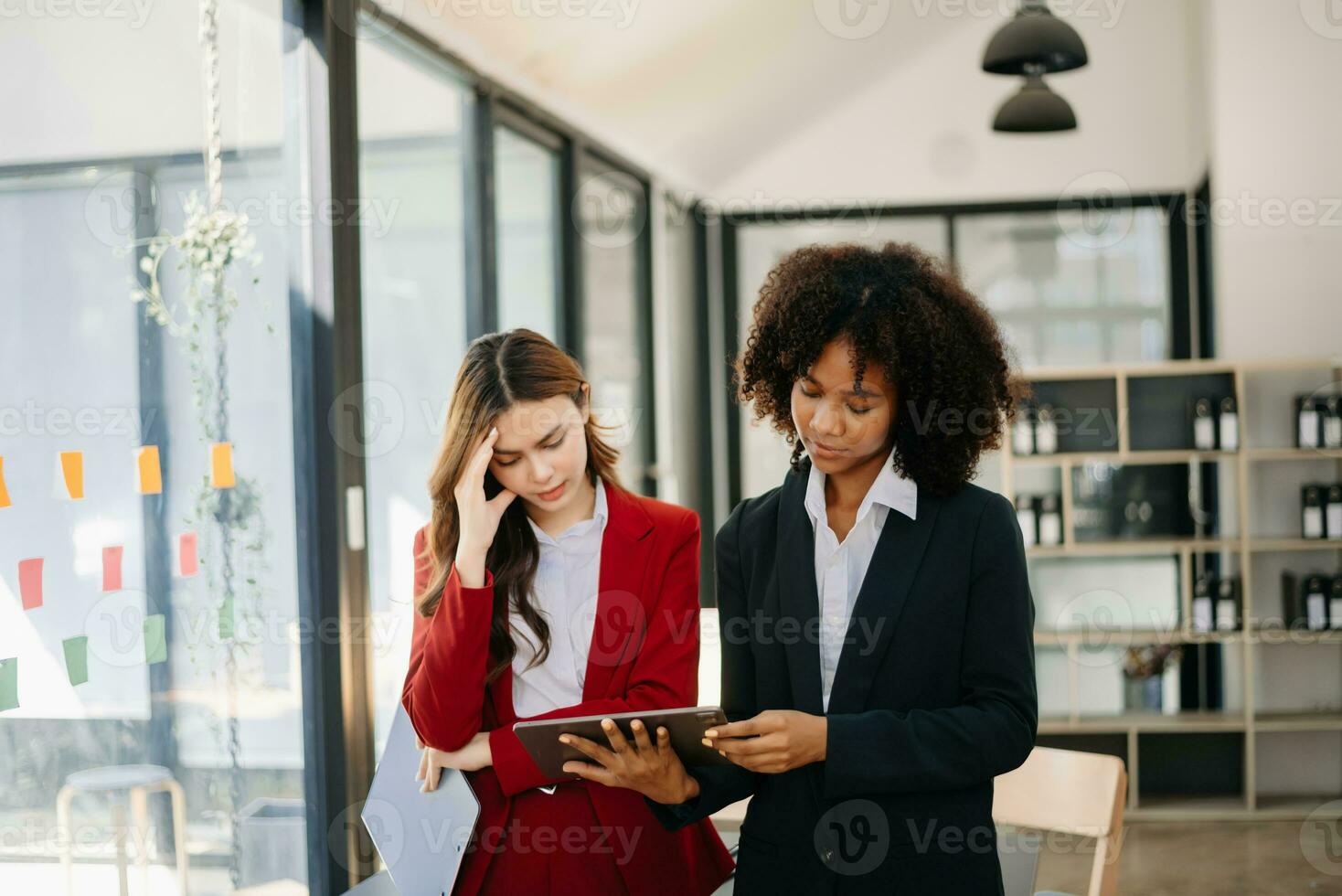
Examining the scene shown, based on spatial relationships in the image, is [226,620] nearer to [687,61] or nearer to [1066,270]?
[687,61]

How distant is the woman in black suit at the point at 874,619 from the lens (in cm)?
132

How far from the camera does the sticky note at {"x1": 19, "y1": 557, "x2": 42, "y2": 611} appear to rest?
2041mm

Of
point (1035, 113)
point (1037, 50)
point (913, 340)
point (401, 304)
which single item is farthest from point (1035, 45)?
point (913, 340)

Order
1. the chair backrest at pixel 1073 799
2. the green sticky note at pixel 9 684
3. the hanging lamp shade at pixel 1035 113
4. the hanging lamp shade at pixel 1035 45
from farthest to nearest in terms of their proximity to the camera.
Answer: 1. the hanging lamp shade at pixel 1035 113
2. the hanging lamp shade at pixel 1035 45
3. the chair backrest at pixel 1073 799
4. the green sticky note at pixel 9 684

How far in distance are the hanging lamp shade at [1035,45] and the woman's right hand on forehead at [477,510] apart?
278 cm

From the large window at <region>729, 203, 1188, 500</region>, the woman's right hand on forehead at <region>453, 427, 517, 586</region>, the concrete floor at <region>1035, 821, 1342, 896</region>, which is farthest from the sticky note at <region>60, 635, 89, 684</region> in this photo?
the large window at <region>729, 203, 1188, 500</region>

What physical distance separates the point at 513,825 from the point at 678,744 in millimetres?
391

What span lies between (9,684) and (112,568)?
1.06ft

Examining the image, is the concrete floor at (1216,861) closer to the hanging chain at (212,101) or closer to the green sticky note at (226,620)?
the green sticky note at (226,620)

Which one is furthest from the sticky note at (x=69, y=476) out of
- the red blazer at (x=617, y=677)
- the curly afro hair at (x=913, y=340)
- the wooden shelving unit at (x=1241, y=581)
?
the wooden shelving unit at (x=1241, y=581)

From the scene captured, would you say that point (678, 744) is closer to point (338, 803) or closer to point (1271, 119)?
point (338, 803)

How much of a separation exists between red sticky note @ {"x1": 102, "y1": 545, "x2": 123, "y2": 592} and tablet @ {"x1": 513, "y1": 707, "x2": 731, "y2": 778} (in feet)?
3.85

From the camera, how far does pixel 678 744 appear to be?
141cm

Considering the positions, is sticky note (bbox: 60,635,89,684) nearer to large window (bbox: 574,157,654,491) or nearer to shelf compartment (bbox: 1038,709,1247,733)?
large window (bbox: 574,157,654,491)
